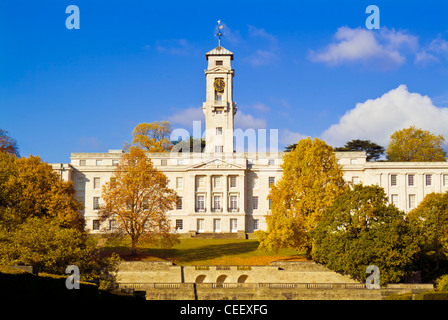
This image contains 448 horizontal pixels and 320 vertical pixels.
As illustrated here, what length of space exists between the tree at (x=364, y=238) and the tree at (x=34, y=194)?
75.0 ft

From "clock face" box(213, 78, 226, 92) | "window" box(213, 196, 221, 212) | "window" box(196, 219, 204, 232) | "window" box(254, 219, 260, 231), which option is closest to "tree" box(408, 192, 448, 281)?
"window" box(254, 219, 260, 231)

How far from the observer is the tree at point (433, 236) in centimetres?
5266

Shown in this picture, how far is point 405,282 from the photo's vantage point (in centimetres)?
5197

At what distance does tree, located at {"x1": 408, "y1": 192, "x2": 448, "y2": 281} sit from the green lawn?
11702mm

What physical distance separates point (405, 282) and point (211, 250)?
23.1 metres

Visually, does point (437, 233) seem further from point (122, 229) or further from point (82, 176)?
point (82, 176)

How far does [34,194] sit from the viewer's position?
59.9 m

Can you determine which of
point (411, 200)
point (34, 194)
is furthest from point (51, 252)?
point (411, 200)

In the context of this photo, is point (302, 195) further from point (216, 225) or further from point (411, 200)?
point (411, 200)

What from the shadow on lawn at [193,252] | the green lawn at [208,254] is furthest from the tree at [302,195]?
the shadow on lawn at [193,252]

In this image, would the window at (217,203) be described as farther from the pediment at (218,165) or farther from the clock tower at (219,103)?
the clock tower at (219,103)

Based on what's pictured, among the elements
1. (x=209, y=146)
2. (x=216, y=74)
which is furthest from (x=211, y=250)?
(x=216, y=74)

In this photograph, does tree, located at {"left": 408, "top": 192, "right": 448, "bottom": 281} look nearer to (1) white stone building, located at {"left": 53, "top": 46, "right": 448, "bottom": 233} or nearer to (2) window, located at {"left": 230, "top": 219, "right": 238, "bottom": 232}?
(1) white stone building, located at {"left": 53, "top": 46, "right": 448, "bottom": 233}

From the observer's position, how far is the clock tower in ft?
305
